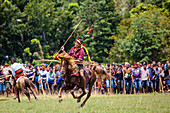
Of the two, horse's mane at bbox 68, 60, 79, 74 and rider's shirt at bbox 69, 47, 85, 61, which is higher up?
rider's shirt at bbox 69, 47, 85, 61

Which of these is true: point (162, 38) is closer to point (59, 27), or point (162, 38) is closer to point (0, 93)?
point (59, 27)

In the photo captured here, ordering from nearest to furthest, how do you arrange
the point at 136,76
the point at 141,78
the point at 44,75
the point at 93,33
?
the point at 44,75 < the point at 136,76 < the point at 141,78 < the point at 93,33

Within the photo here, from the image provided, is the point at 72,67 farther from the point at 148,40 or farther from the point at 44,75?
the point at 148,40

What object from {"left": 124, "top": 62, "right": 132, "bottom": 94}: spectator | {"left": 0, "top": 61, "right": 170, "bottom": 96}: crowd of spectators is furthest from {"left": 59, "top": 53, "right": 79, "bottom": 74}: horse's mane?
{"left": 124, "top": 62, "right": 132, "bottom": 94}: spectator

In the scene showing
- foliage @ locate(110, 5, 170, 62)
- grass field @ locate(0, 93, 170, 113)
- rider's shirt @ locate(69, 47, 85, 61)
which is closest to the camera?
grass field @ locate(0, 93, 170, 113)

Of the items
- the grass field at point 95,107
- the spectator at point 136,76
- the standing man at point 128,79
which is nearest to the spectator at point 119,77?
the standing man at point 128,79

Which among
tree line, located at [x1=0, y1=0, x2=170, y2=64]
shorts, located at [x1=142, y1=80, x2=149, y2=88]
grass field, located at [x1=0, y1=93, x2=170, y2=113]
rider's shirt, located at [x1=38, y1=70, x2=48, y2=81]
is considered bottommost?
shorts, located at [x1=142, y1=80, x2=149, y2=88]

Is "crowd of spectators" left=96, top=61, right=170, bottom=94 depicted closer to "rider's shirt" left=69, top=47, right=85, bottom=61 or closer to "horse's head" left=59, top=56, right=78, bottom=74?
"rider's shirt" left=69, top=47, right=85, bottom=61

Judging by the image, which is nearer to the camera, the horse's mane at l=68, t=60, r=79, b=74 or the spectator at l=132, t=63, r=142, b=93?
the horse's mane at l=68, t=60, r=79, b=74

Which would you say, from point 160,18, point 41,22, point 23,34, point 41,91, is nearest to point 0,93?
point 41,91

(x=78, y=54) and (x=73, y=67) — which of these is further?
(x=78, y=54)

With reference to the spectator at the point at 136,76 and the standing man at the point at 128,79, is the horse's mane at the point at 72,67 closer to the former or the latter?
the standing man at the point at 128,79

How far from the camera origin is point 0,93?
2481cm

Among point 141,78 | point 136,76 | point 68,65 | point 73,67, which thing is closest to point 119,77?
point 136,76
